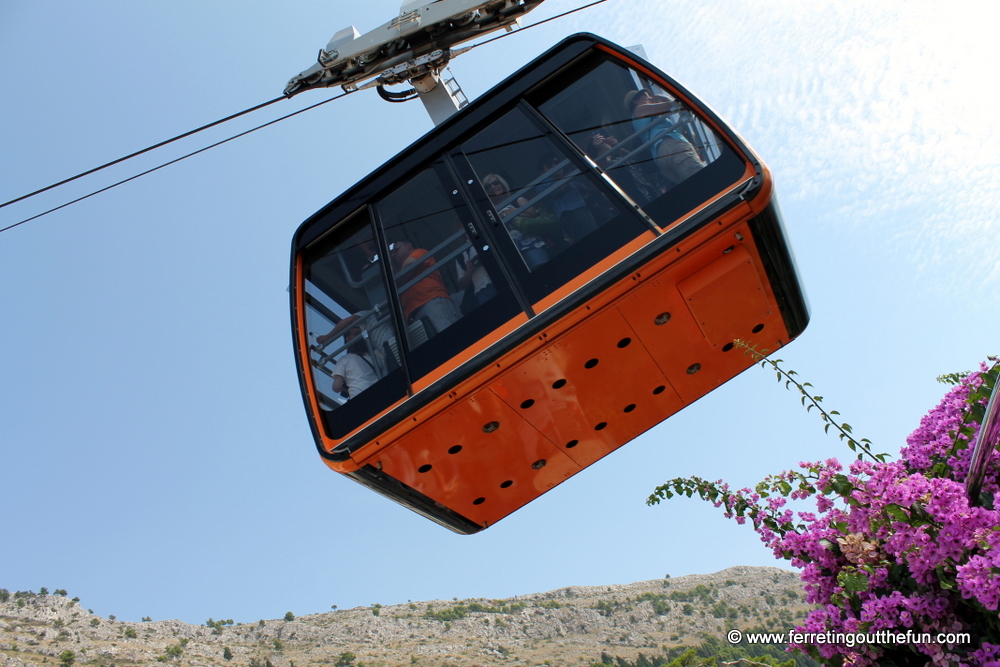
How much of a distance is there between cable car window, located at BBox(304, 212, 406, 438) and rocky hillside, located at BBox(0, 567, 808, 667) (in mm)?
59700

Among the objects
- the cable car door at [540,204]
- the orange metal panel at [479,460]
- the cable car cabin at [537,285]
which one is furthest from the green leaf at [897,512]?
the orange metal panel at [479,460]

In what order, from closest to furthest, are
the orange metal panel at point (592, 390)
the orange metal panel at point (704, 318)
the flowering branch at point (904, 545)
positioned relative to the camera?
the flowering branch at point (904, 545)
the orange metal panel at point (704, 318)
the orange metal panel at point (592, 390)

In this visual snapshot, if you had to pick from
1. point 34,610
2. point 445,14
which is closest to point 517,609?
point 34,610

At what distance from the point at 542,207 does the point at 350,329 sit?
4.15 ft

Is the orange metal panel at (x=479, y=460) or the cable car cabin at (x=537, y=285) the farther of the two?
the orange metal panel at (x=479, y=460)

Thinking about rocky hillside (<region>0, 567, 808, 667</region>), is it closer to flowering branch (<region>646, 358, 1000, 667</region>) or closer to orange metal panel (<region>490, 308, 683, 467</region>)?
orange metal panel (<region>490, 308, 683, 467</region>)

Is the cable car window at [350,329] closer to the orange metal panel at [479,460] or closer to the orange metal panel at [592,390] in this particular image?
the orange metal panel at [479,460]

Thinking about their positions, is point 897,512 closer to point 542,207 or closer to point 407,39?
point 542,207

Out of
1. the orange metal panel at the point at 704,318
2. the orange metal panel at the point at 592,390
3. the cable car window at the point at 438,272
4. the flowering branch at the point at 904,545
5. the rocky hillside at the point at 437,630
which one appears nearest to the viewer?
the flowering branch at the point at 904,545

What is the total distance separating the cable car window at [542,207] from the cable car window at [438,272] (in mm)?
153

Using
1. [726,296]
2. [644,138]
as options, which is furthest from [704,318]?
[644,138]

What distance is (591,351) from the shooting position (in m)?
4.07

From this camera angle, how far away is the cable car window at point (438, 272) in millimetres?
4164

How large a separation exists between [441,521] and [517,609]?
77764 millimetres
